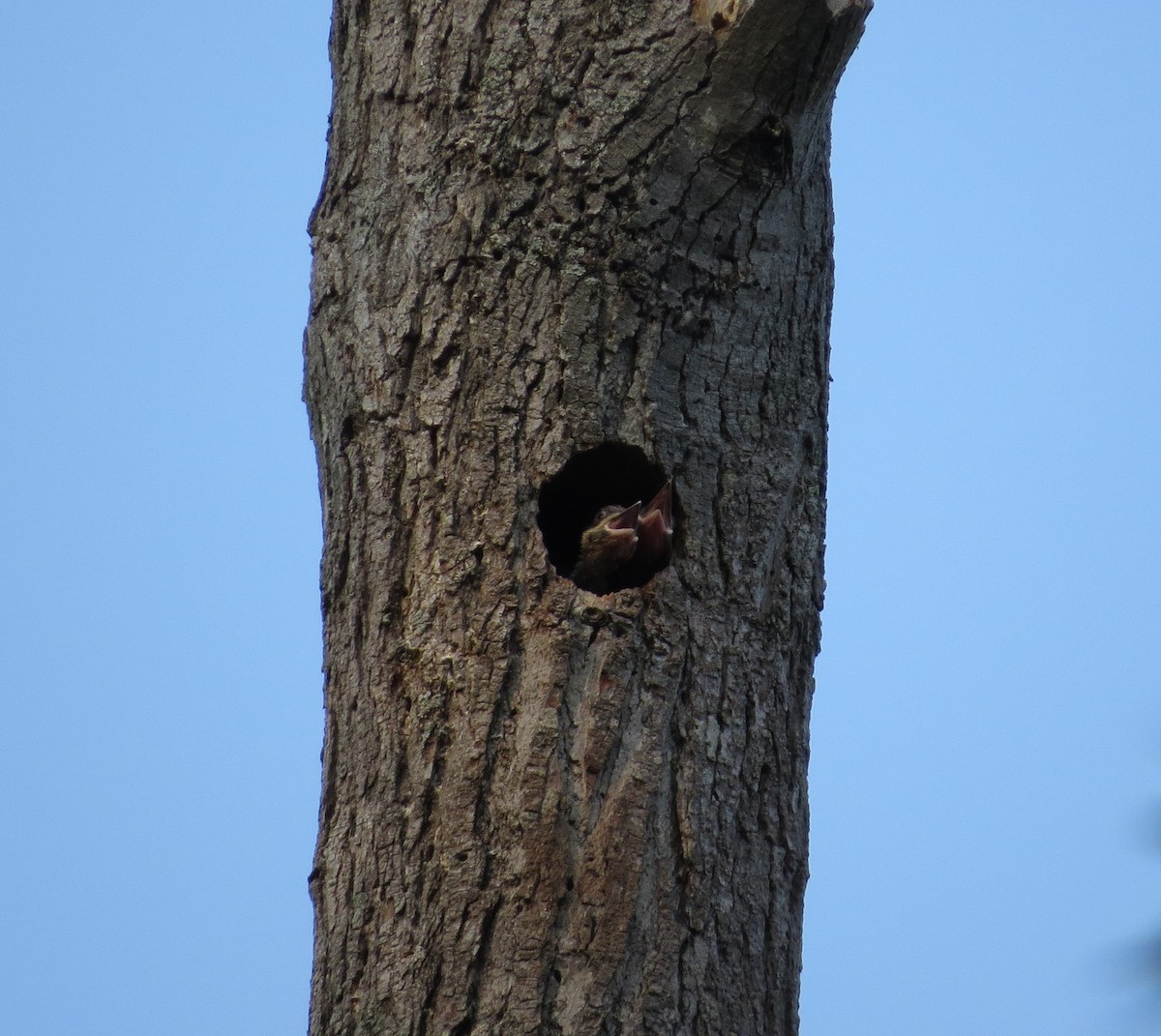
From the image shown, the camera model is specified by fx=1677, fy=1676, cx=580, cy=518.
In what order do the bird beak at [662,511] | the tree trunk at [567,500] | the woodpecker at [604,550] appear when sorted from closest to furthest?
the tree trunk at [567,500]
the bird beak at [662,511]
the woodpecker at [604,550]

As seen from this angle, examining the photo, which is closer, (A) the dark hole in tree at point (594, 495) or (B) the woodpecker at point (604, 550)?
(A) the dark hole in tree at point (594, 495)

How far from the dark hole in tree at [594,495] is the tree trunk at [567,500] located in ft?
0.03

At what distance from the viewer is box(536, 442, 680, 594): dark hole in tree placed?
3.36 meters

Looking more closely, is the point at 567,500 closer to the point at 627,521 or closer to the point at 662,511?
the point at 627,521

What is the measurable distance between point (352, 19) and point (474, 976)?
6.87ft

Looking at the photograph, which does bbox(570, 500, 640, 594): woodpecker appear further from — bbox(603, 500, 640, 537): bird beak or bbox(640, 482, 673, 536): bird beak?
bbox(640, 482, 673, 536): bird beak

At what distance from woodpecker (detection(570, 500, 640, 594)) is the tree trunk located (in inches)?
2.3

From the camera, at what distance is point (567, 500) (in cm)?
364

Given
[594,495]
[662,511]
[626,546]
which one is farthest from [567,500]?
[662,511]

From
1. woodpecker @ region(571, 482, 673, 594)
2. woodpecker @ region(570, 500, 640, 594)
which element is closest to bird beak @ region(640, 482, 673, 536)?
woodpecker @ region(571, 482, 673, 594)

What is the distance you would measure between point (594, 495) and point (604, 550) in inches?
4.8

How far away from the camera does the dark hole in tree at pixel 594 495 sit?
336cm

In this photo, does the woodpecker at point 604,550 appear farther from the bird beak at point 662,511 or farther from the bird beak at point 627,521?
the bird beak at point 662,511

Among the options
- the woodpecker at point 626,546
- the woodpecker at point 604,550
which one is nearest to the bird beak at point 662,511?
the woodpecker at point 626,546
